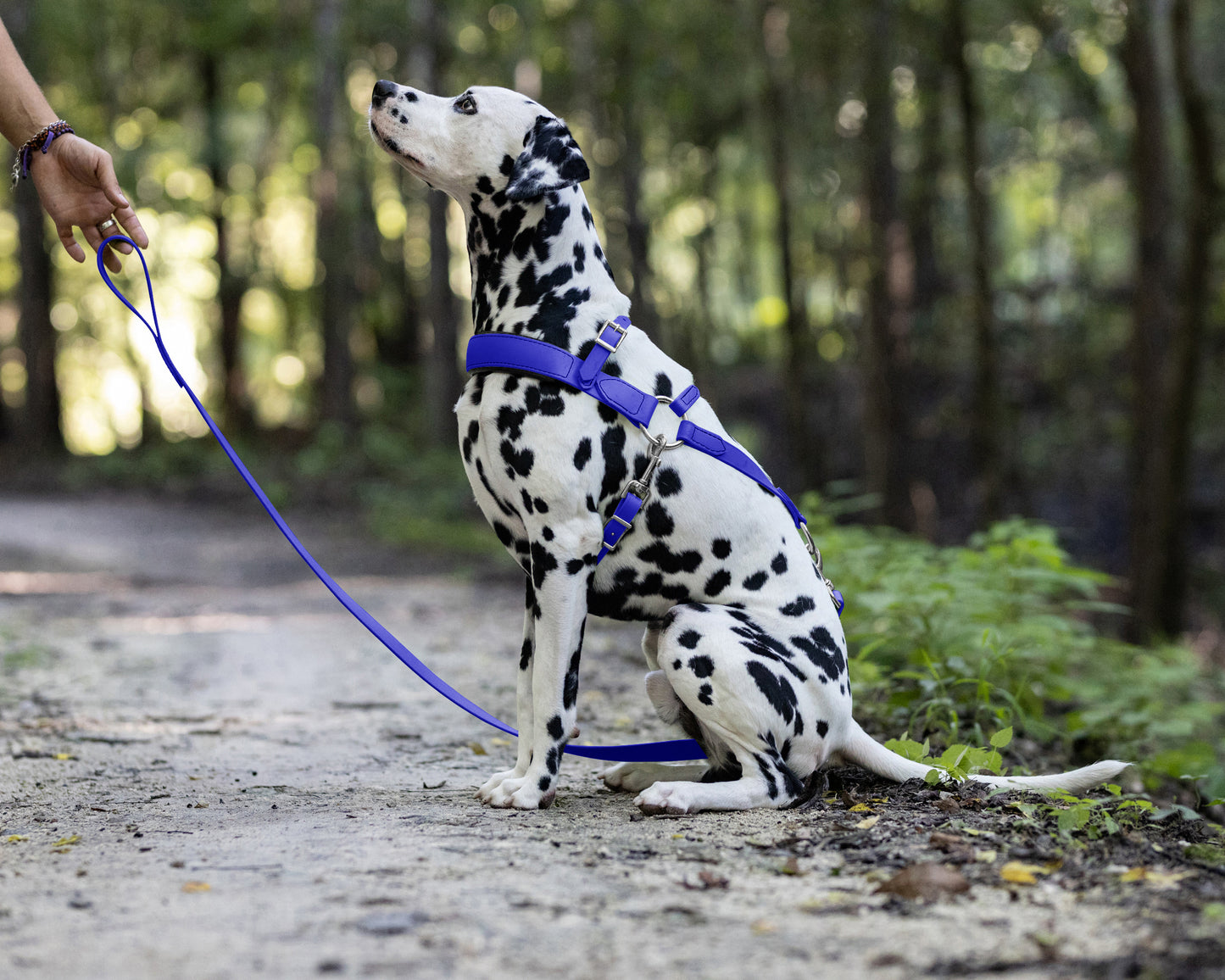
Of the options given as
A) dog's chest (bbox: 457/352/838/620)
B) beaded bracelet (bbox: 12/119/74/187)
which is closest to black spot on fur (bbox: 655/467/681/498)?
dog's chest (bbox: 457/352/838/620)

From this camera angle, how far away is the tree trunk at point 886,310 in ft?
45.4

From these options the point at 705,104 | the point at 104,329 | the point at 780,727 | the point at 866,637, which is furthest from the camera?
the point at 104,329

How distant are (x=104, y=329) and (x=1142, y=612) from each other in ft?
112

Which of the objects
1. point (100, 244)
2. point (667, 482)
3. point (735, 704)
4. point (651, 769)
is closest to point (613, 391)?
point (667, 482)

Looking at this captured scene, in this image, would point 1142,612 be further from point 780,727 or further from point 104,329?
point 104,329

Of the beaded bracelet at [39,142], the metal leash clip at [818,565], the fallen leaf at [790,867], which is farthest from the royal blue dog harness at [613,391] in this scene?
the beaded bracelet at [39,142]

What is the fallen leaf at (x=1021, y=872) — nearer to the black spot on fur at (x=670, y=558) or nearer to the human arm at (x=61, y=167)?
the black spot on fur at (x=670, y=558)

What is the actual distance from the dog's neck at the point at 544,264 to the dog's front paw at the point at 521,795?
1596mm

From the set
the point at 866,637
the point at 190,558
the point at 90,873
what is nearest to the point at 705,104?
the point at 190,558

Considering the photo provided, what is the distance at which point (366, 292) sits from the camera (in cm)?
3312

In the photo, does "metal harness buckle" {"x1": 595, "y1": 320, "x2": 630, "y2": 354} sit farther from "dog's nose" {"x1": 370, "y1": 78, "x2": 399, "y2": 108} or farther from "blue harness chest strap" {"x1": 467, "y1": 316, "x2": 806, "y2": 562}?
"dog's nose" {"x1": 370, "y1": 78, "x2": 399, "y2": 108}

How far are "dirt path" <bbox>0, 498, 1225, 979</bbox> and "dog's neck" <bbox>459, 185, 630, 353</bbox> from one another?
1.76m

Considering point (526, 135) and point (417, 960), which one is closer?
point (417, 960)

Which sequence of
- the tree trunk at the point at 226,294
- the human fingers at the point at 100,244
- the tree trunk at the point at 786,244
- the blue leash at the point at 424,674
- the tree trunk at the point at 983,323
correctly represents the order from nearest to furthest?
the blue leash at the point at 424,674 → the human fingers at the point at 100,244 → the tree trunk at the point at 983,323 → the tree trunk at the point at 786,244 → the tree trunk at the point at 226,294
